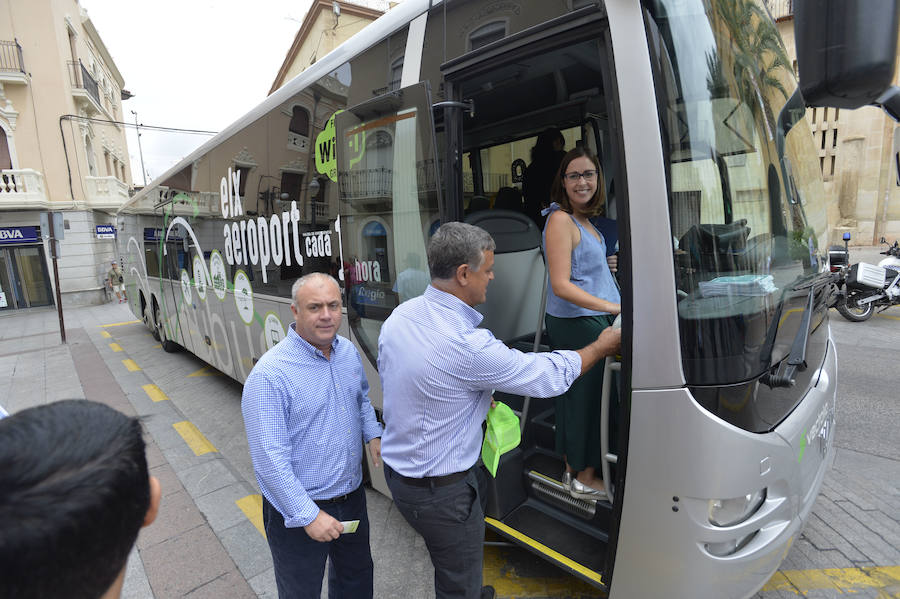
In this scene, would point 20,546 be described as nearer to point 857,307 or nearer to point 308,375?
point 308,375

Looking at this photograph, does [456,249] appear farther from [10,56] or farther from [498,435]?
[10,56]

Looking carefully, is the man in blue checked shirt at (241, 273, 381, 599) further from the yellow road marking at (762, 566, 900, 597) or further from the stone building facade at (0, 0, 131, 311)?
the stone building facade at (0, 0, 131, 311)

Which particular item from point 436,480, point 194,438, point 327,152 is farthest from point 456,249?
point 194,438

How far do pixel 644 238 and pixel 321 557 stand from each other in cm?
182

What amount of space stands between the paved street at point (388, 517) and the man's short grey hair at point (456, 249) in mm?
1012

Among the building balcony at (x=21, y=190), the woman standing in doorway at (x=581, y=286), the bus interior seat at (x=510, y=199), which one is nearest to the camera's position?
the woman standing in doorway at (x=581, y=286)

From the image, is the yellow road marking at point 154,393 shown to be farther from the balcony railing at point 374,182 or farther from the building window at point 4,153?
the building window at point 4,153

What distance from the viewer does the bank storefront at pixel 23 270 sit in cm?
1794

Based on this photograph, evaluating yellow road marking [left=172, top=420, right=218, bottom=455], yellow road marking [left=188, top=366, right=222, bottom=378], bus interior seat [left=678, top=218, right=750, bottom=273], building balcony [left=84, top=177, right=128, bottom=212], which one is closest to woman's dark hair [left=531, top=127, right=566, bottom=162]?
bus interior seat [left=678, top=218, right=750, bottom=273]

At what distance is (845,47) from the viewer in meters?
1.39

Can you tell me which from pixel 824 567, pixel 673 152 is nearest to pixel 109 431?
pixel 673 152

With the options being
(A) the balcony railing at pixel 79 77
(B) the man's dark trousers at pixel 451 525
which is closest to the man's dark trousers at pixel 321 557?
(B) the man's dark trousers at pixel 451 525

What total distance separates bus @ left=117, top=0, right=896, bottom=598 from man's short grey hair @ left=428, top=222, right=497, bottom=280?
1.83 ft

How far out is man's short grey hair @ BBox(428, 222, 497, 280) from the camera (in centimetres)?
172
